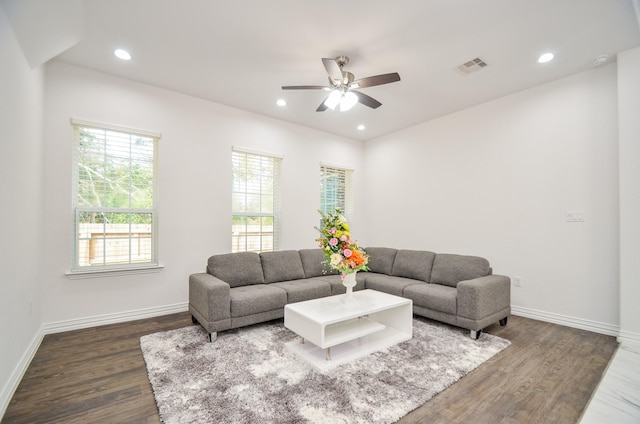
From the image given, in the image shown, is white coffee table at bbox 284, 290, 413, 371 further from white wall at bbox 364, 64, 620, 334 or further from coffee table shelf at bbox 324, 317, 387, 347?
white wall at bbox 364, 64, 620, 334

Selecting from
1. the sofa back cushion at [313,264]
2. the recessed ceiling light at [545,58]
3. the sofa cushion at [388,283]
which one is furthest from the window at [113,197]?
the recessed ceiling light at [545,58]

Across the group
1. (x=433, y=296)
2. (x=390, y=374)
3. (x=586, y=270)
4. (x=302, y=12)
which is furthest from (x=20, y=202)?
(x=586, y=270)

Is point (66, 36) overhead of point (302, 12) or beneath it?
beneath

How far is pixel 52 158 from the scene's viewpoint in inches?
125

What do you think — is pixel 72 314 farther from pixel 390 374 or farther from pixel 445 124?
pixel 445 124

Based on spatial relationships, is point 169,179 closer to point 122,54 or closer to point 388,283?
point 122,54

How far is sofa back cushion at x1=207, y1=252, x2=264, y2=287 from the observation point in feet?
11.9

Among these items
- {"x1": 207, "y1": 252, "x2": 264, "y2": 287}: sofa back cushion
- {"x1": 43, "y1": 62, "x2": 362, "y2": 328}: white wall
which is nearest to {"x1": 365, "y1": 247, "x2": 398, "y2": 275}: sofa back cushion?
{"x1": 43, "y1": 62, "x2": 362, "y2": 328}: white wall

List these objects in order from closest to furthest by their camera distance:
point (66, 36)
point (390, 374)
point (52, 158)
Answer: point (390, 374)
point (66, 36)
point (52, 158)

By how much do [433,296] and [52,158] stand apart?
4612 millimetres

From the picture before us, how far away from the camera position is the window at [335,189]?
18.4 ft

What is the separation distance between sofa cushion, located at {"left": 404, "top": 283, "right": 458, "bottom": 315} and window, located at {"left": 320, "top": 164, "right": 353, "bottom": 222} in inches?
96.2

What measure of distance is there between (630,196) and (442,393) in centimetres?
284

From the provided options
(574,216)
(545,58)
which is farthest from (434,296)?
(545,58)
